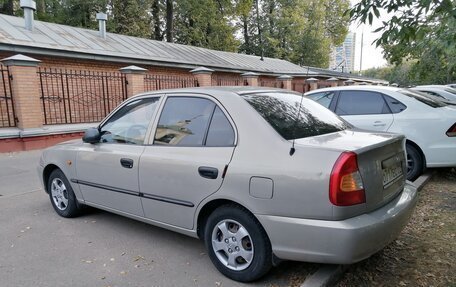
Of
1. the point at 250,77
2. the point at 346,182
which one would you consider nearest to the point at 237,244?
the point at 346,182

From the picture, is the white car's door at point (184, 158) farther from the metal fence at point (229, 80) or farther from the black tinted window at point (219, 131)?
the metal fence at point (229, 80)

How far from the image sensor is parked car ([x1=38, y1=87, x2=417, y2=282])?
2.52 meters

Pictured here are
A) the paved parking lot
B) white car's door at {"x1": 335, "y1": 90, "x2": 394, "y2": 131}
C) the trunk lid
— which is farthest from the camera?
white car's door at {"x1": 335, "y1": 90, "x2": 394, "y2": 131}

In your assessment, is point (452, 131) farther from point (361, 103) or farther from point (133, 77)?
point (133, 77)

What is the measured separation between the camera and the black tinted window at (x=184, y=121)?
3250 millimetres

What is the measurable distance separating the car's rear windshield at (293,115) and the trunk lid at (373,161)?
136 mm

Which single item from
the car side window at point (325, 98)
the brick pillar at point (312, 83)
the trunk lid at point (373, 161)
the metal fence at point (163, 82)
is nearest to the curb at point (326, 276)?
the trunk lid at point (373, 161)

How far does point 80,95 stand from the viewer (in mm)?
12867

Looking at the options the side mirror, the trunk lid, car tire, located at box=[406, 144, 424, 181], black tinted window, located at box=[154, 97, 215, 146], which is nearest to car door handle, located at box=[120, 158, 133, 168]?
black tinted window, located at box=[154, 97, 215, 146]

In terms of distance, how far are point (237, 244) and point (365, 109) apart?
4169 millimetres

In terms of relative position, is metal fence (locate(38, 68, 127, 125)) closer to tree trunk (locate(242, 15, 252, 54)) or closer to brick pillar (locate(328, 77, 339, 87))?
brick pillar (locate(328, 77, 339, 87))

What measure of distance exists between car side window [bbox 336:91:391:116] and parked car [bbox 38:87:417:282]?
2.70 metres

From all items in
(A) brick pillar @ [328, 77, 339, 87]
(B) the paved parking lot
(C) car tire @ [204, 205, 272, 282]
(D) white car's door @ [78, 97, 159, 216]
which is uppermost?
(A) brick pillar @ [328, 77, 339, 87]

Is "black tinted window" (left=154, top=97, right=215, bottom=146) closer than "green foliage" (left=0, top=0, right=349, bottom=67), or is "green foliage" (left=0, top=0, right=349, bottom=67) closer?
"black tinted window" (left=154, top=97, right=215, bottom=146)
